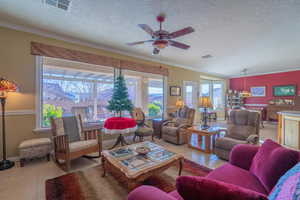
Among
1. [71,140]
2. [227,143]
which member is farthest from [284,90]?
[71,140]

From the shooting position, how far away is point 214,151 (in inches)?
122

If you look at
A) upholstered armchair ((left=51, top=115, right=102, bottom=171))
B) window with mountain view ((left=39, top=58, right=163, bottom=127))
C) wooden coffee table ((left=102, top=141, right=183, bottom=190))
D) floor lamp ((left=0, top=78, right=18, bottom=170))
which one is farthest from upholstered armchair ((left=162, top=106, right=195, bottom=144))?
floor lamp ((left=0, top=78, right=18, bottom=170))

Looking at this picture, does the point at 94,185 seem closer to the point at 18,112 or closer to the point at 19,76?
the point at 18,112

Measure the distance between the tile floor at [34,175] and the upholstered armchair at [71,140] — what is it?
0.22 metres

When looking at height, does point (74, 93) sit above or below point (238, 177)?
A: above

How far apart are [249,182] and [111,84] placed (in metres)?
3.94

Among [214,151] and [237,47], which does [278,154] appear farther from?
[237,47]

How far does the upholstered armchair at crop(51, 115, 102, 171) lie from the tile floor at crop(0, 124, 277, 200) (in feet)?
0.72

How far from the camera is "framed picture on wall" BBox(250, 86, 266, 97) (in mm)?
7518

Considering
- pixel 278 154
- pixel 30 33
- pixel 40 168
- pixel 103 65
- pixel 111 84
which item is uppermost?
pixel 30 33

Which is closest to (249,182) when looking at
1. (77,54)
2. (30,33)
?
(77,54)

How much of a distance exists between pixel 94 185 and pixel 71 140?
141cm

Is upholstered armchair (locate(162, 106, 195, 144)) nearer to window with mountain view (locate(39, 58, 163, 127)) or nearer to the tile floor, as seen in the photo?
the tile floor

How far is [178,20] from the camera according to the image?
2.73 meters
